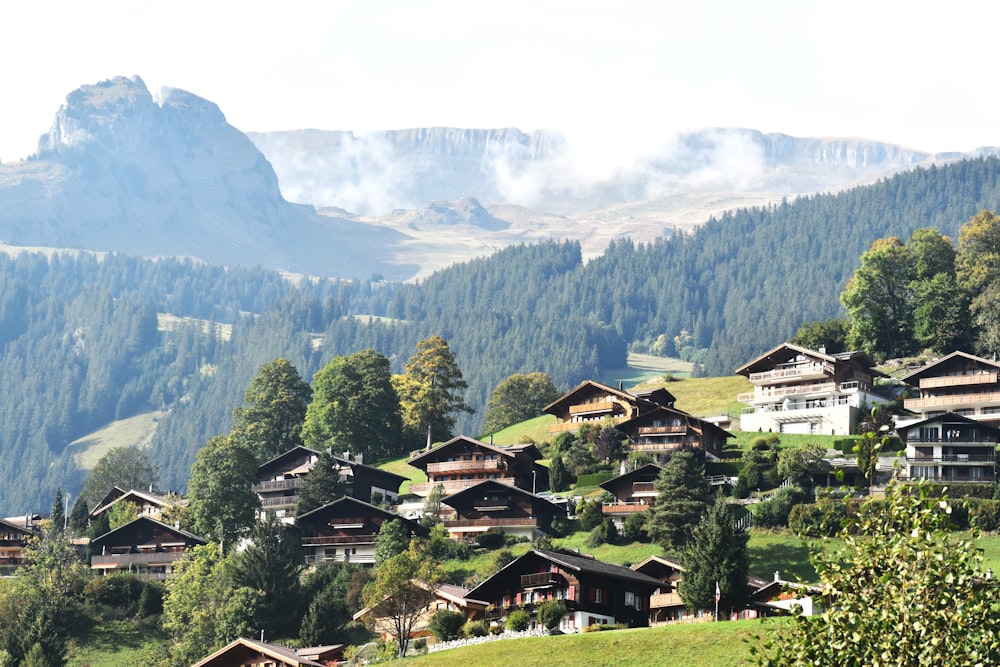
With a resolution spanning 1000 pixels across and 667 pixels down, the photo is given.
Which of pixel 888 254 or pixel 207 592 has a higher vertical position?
pixel 888 254

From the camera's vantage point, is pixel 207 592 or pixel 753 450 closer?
pixel 207 592

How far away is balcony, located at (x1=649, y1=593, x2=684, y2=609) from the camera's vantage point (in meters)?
88.8

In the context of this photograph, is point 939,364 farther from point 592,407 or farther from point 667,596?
point 667,596

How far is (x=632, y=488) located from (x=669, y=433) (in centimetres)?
1212

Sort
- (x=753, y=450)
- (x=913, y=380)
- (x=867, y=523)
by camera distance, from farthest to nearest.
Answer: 1. (x=913, y=380)
2. (x=753, y=450)
3. (x=867, y=523)

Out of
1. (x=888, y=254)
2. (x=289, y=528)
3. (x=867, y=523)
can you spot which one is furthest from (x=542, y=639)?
(x=888, y=254)

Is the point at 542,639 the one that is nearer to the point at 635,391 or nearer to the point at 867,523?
the point at 867,523

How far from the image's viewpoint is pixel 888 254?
509 ft

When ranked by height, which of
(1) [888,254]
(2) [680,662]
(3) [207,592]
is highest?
(1) [888,254]

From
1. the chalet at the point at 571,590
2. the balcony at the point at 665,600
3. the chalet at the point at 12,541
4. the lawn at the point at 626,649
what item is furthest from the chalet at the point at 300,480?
the lawn at the point at 626,649

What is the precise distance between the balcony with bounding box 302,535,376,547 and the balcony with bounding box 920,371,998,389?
4902cm

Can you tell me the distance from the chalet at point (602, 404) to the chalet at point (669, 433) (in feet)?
21.4

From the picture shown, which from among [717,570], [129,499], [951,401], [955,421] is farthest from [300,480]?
[717,570]

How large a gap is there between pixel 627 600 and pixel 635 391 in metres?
58.1
